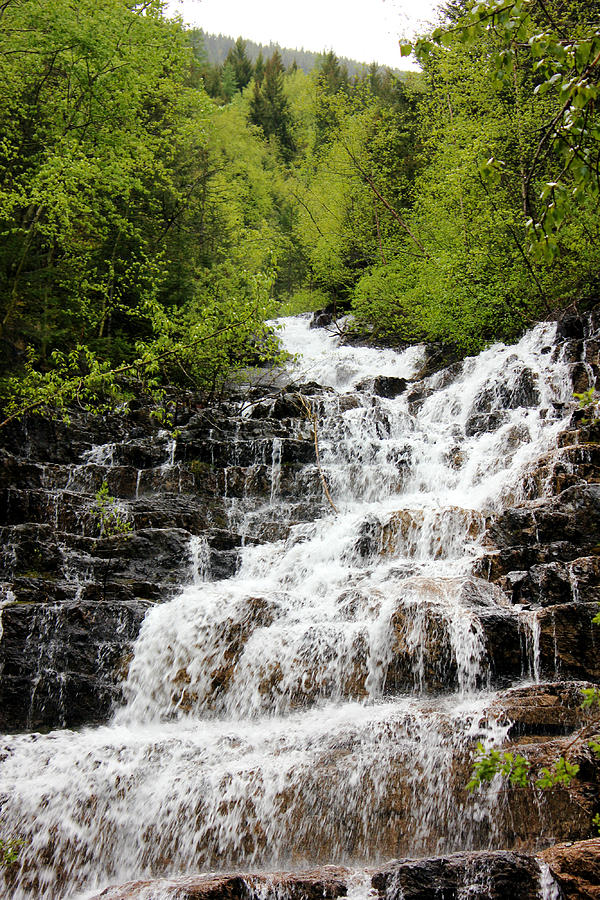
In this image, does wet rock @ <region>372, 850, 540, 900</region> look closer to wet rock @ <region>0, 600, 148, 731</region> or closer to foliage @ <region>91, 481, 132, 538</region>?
wet rock @ <region>0, 600, 148, 731</region>

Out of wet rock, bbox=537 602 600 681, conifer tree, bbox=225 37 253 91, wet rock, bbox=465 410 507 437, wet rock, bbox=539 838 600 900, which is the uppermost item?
conifer tree, bbox=225 37 253 91

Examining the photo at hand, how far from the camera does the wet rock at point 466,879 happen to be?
160 inches

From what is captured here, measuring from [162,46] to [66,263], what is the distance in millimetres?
7091

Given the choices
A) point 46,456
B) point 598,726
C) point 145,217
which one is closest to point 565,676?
point 598,726

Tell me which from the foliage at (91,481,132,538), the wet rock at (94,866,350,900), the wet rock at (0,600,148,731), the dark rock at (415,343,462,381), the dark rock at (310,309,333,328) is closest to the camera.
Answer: the wet rock at (94,866,350,900)

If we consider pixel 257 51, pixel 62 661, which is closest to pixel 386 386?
pixel 62 661

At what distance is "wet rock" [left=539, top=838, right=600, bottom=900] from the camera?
384 centimetres

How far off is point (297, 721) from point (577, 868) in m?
3.44

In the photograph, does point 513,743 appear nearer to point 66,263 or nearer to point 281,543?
point 281,543

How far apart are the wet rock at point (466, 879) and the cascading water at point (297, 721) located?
2.67 feet

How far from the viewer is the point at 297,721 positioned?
6.82m

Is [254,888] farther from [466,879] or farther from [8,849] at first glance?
Result: [8,849]

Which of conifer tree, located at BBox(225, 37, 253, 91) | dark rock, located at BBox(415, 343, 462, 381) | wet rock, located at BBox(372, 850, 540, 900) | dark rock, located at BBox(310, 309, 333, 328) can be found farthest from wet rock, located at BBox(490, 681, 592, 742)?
conifer tree, located at BBox(225, 37, 253, 91)

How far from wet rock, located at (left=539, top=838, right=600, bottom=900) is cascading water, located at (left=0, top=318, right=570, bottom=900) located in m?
0.95
